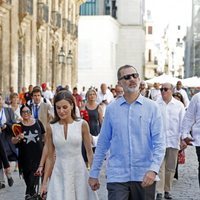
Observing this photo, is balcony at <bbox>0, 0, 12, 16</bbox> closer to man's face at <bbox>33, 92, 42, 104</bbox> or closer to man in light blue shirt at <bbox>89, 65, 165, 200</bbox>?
man's face at <bbox>33, 92, 42, 104</bbox>

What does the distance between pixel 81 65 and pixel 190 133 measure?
50.2 meters

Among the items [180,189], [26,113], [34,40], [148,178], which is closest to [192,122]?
[26,113]

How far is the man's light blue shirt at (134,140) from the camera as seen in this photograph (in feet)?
18.1

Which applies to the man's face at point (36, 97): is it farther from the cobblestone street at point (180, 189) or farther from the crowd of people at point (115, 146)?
the crowd of people at point (115, 146)

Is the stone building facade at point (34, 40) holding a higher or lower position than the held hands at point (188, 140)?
higher

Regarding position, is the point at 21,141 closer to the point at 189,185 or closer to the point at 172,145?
the point at 172,145

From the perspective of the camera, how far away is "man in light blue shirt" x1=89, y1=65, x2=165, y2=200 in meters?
5.51

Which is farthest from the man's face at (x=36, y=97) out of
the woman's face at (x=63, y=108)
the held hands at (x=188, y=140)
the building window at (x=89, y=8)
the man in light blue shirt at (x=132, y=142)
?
the building window at (x=89, y=8)

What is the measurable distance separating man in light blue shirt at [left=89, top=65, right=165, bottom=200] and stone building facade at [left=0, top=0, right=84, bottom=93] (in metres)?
18.0

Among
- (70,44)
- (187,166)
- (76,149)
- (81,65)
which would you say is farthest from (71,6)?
(76,149)

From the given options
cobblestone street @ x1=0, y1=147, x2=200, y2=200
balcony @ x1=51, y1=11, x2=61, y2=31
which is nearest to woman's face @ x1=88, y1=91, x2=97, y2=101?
cobblestone street @ x1=0, y1=147, x2=200, y2=200

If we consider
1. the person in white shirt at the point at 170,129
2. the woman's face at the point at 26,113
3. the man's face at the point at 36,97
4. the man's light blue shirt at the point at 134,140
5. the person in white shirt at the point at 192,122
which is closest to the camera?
the man's light blue shirt at the point at 134,140

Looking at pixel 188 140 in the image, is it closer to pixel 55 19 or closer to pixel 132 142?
pixel 132 142

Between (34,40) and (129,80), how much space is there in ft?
77.2
